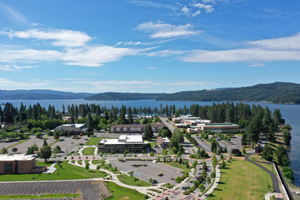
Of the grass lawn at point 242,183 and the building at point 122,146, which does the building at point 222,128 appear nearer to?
the building at point 122,146

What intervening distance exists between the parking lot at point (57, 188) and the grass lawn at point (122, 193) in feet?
6.03

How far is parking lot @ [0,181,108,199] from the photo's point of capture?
44.1 meters

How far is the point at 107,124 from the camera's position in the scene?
13550 centimetres

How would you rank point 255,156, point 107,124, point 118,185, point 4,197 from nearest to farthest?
point 4,197
point 118,185
point 255,156
point 107,124

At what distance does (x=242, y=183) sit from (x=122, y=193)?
29.1 metres

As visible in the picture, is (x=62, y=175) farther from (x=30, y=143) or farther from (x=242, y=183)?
(x=30, y=143)

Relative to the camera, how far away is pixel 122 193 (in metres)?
44.2

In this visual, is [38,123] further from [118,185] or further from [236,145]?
[236,145]

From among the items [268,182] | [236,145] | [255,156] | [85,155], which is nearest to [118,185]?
[85,155]

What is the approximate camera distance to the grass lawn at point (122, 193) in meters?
42.4

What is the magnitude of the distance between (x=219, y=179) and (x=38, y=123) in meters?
112

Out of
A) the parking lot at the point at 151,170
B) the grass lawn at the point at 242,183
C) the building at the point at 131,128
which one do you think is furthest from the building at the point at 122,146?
the building at the point at 131,128

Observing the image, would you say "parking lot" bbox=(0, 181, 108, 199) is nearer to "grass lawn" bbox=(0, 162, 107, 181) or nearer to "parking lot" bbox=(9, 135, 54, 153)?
"grass lawn" bbox=(0, 162, 107, 181)

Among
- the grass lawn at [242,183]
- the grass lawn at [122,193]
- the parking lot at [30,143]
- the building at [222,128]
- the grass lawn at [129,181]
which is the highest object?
the building at [222,128]
